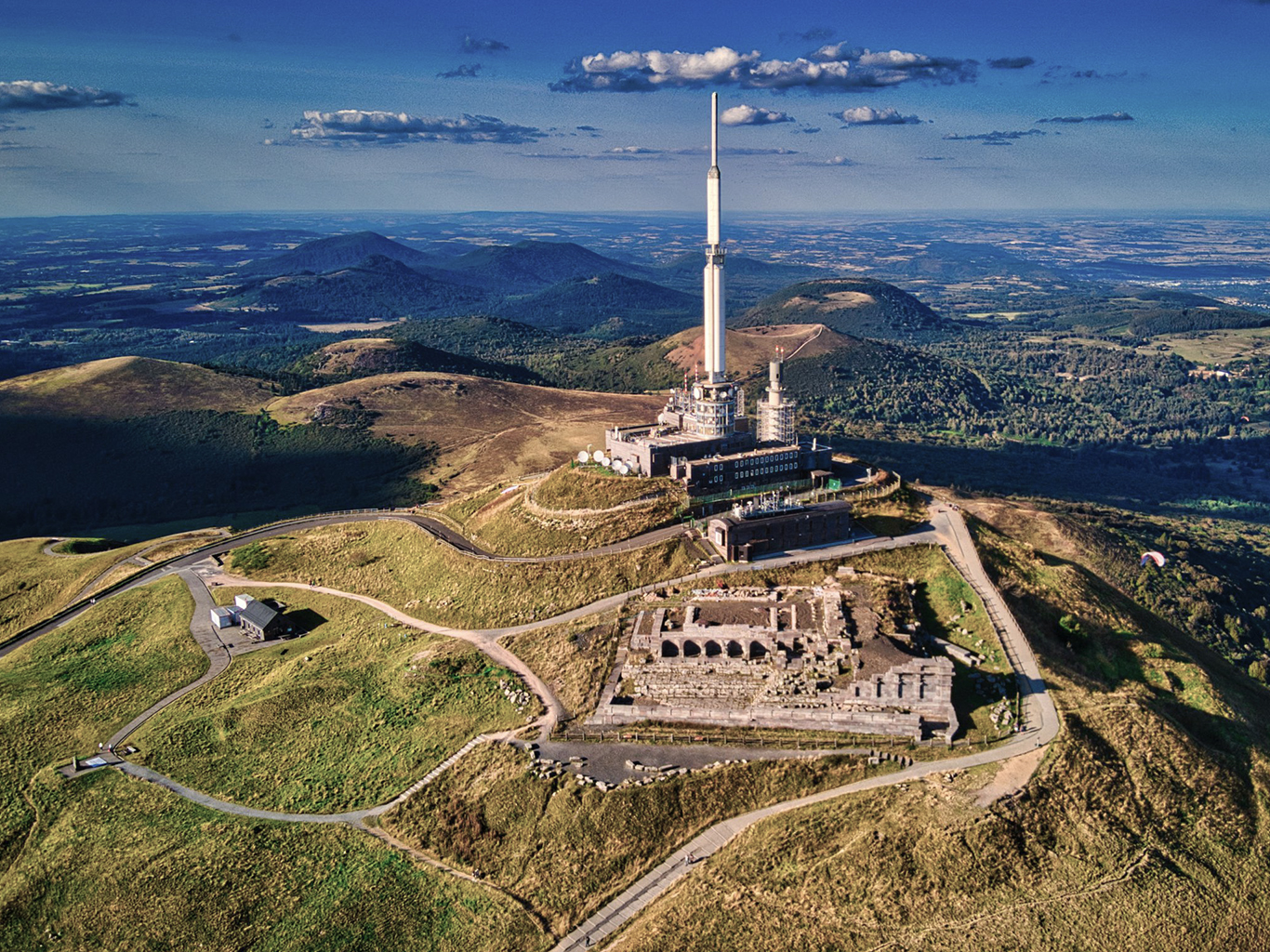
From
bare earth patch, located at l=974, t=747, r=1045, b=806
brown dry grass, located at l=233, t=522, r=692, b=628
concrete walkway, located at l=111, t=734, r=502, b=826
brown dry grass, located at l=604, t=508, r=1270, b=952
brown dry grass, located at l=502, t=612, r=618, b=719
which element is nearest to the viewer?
brown dry grass, located at l=604, t=508, r=1270, b=952

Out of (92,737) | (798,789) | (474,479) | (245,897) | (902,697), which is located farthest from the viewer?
(474,479)

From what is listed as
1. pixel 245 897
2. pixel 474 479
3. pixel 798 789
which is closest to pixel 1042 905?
pixel 798 789

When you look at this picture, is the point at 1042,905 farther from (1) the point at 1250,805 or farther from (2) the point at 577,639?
(2) the point at 577,639

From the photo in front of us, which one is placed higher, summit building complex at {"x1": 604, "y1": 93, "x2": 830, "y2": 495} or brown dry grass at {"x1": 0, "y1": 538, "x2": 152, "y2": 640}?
summit building complex at {"x1": 604, "y1": 93, "x2": 830, "y2": 495}

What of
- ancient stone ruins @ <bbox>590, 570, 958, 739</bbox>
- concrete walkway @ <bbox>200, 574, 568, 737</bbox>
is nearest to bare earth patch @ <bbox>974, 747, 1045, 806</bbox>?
ancient stone ruins @ <bbox>590, 570, 958, 739</bbox>

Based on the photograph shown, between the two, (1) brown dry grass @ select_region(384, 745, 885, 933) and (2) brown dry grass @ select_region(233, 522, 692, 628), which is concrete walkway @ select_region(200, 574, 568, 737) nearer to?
(2) brown dry grass @ select_region(233, 522, 692, 628)

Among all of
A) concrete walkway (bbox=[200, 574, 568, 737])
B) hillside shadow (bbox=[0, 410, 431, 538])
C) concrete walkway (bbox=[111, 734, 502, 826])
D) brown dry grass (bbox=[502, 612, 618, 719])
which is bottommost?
hillside shadow (bbox=[0, 410, 431, 538])

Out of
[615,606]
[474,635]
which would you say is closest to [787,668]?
[615,606]
